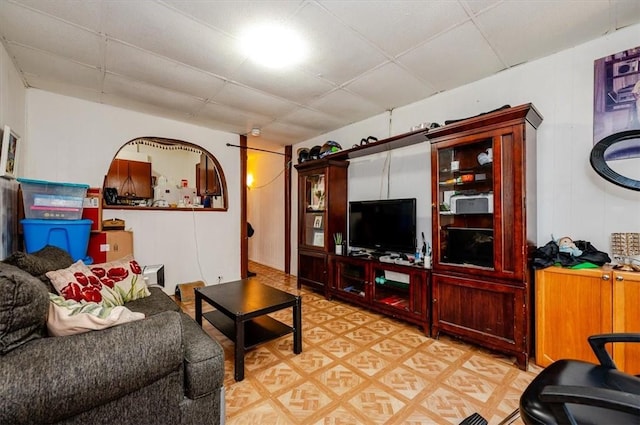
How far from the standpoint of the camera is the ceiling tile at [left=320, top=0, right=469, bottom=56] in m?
1.79

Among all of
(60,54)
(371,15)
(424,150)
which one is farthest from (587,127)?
(60,54)

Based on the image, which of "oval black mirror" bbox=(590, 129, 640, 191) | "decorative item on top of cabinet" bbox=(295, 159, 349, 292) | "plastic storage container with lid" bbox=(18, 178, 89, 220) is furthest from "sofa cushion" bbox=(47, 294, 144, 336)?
"oval black mirror" bbox=(590, 129, 640, 191)

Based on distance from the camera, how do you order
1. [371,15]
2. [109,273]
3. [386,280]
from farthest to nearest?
1. [386,280]
2. [109,273]
3. [371,15]

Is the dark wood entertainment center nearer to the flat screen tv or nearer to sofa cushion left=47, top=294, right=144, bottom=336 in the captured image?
the flat screen tv

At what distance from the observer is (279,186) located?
217 inches

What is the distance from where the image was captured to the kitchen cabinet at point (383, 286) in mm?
2713

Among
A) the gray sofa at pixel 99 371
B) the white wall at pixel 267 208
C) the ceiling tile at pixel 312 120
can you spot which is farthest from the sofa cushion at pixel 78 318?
the white wall at pixel 267 208

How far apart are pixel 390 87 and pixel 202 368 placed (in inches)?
114

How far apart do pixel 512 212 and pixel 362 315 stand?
183 cm

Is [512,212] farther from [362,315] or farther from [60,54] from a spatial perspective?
[60,54]

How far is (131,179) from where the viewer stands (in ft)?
15.5

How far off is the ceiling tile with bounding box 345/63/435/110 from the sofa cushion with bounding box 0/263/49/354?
272 centimetres

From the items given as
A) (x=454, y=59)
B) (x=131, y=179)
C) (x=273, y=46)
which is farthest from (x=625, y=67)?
(x=131, y=179)

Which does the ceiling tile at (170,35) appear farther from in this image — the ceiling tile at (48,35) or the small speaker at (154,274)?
the small speaker at (154,274)
